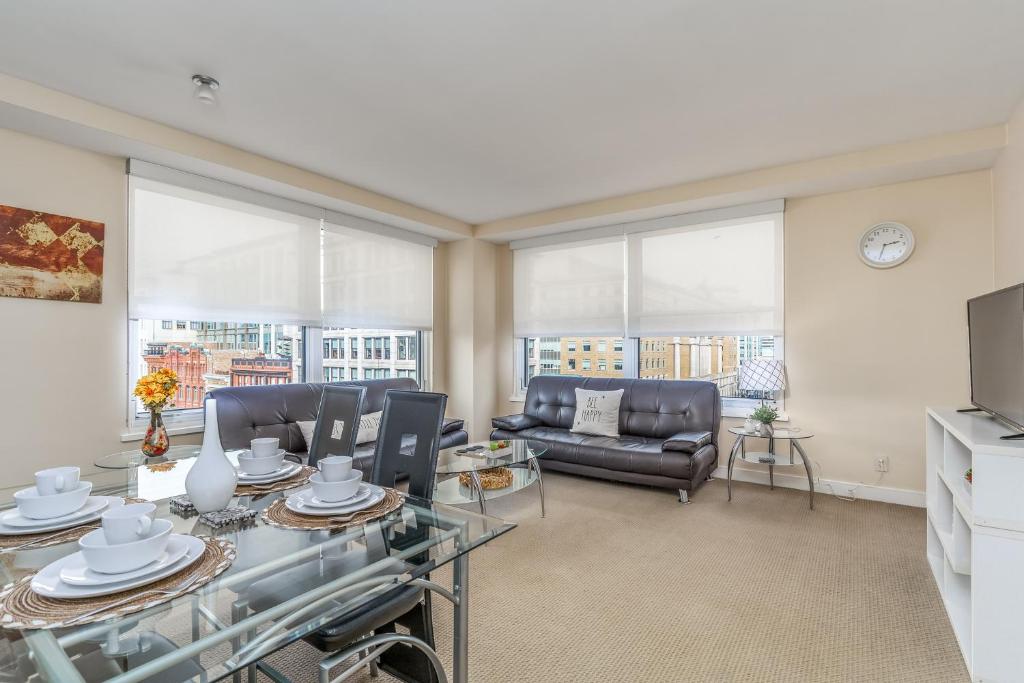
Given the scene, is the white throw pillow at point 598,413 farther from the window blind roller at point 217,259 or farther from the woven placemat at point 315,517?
the woven placemat at point 315,517

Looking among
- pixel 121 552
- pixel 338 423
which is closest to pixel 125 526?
pixel 121 552

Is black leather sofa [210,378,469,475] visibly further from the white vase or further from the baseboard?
the baseboard

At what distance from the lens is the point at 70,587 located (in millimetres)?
1049

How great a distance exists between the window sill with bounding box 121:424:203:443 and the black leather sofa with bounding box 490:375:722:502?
2.45 meters

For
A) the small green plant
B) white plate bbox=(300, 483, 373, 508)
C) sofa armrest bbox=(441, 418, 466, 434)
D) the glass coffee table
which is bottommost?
the glass coffee table

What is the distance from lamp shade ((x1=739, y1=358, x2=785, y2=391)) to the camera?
4203mm

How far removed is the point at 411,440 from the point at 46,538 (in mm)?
1125

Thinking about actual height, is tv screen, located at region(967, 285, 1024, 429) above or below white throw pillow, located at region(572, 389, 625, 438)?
above

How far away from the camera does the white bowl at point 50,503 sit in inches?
57.0

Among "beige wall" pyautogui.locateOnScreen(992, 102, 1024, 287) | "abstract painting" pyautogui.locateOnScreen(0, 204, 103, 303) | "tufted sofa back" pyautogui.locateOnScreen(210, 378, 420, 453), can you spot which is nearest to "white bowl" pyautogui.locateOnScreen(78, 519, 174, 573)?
"tufted sofa back" pyautogui.locateOnScreen(210, 378, 420, 453)

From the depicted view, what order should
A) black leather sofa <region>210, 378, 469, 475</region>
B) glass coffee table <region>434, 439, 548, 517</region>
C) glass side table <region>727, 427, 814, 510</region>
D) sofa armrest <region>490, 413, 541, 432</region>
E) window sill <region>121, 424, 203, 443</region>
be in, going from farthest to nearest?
sofa armrest <region>490, 413, 541, 432</region>, glass side table <region>727, 427, 814, 510</region>, black leather sofa <region>210, 378, 469, 475</region>, window sill <region>121, 424, 203, 443</region>, glass coffee table <region>434, 439, 548, 517</region>

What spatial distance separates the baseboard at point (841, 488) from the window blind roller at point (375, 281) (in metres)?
3.49

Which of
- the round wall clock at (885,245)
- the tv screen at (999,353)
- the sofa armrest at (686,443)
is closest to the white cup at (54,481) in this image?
the tv screen at (999,353)

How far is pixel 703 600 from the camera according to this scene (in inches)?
96.4
